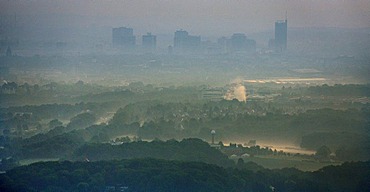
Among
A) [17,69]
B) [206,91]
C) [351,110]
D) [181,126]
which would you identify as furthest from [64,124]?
[351,110]

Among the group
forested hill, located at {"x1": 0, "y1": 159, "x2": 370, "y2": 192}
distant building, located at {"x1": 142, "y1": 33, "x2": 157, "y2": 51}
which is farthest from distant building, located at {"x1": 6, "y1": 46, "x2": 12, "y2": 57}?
forested hill, located at {"x1": 0, "y1": 159, "x2": 370, "y2": 192}

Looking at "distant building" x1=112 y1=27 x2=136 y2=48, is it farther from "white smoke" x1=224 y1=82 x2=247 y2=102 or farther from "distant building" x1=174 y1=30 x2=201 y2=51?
"white smoke" x1=224 y1=82 x2=247 y2=102

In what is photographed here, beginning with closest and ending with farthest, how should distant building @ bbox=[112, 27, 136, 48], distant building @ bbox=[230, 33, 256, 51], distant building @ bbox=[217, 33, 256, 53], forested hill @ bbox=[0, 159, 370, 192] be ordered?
Answer: forested hill @ bbox=[0, 159, 370, 192] < distant building @ bbox=[112, 27, 136, 48] < distant building @ bbox=[230, 33, 256, 51] < distant building @ bbox=[217, 33, 256, 53]

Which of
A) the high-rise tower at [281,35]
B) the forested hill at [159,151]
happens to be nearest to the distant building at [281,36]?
the high-rise tower at [281,35]

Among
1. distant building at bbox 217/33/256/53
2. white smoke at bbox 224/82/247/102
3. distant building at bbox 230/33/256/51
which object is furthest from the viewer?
distant building at bbox 217/33/256/53

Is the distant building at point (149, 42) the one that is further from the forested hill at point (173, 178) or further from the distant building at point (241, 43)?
the forested hill at point (173, 178)
